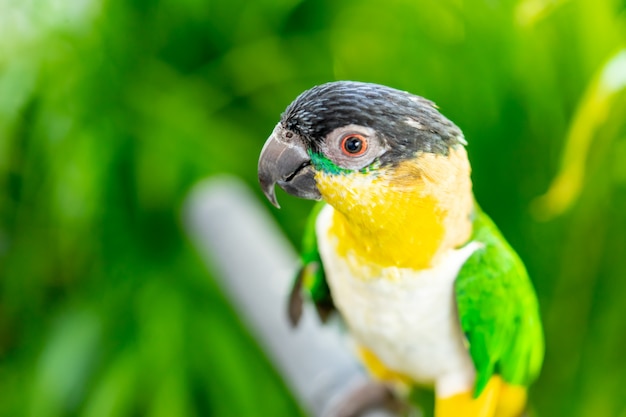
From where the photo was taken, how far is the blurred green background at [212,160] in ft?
2.42

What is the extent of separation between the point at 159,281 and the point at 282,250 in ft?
0.84

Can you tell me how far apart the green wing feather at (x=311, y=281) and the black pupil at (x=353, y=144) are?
0.16m

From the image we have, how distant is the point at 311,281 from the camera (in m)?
0.54

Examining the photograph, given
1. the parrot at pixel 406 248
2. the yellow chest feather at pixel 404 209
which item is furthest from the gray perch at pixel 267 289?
the yellow chest feather at pixel 404 209

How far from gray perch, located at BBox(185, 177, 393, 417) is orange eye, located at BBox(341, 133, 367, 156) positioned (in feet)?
0.99

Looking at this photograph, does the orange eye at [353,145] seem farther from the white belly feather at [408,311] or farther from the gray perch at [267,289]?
the gray perch at [267,289]

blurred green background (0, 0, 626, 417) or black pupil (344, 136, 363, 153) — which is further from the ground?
blurred green background (0, 0, 626, 417)

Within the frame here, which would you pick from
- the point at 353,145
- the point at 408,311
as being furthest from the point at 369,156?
the point at 408,311

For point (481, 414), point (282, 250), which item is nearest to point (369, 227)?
point (481, 414)

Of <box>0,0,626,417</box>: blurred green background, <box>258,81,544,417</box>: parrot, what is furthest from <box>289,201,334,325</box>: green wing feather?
<box>0,0,626,417</box>: blurred green background

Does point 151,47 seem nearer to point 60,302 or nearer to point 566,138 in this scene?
point 60,302

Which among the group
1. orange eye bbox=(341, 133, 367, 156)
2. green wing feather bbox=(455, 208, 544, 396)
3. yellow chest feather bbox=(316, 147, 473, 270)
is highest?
orange eye bbox=(341, 133, 367, 156)

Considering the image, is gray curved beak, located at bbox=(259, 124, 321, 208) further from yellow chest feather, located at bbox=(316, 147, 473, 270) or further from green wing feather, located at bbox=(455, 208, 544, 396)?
green wing feather, located at bbox=(455, 208, 544, 396)

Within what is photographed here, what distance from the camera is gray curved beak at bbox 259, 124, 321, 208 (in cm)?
39
